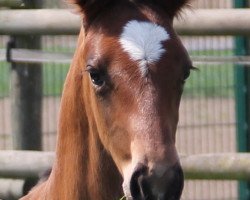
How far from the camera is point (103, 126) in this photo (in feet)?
12.6

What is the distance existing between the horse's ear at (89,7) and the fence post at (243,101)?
2.99 metres

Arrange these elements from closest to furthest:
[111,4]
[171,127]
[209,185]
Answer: [171,127] < [111,4] < [209,185]

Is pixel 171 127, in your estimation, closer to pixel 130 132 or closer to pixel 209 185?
pixel 130 132

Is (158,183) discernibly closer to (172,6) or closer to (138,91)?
(138,91)

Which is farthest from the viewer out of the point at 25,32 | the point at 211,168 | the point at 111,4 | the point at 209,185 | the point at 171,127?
the point at 209,185

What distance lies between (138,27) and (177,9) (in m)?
0.32

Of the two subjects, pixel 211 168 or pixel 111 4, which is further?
pixel 211 168

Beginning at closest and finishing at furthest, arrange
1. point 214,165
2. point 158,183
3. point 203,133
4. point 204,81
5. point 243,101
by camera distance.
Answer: point 158,183
point 214,165
point 243,101
point 203,133
point 204,81

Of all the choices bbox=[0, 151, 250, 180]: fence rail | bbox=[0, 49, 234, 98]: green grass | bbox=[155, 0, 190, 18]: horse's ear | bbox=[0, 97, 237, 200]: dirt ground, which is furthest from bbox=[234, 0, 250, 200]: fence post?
bbox=[155, 0, 190, 18]: horse's ear

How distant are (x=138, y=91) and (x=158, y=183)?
0.37 m

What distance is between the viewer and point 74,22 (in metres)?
5.69

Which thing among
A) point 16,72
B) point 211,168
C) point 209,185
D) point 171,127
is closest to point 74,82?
point 171,127

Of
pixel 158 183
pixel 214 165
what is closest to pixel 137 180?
pixel 158 183

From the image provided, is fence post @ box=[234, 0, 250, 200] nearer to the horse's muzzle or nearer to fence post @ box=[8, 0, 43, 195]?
fence post @ box=[8, 0, 43, 195]
